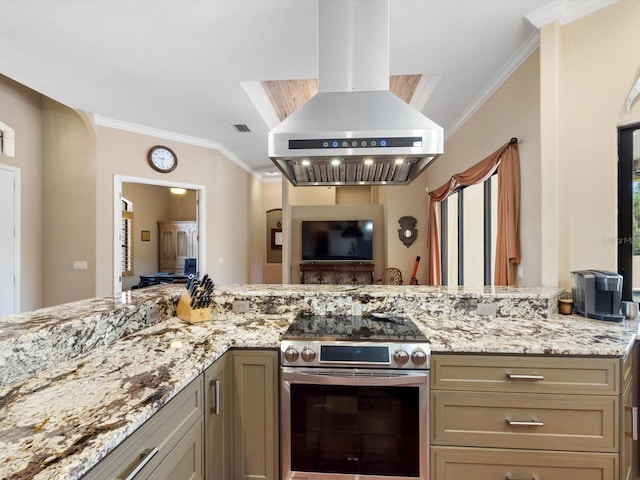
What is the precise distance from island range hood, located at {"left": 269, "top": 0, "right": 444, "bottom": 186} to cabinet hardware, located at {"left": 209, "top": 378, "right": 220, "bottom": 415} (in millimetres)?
1136

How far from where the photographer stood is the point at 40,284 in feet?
12.5

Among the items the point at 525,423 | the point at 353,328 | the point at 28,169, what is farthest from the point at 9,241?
the point at 525,423

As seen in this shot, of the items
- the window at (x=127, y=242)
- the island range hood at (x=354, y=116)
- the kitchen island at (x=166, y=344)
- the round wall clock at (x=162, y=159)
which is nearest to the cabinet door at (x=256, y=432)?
the kitchen island at (x=166, y=344)

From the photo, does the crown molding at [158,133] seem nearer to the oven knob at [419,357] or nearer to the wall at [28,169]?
the wall at [28,169]

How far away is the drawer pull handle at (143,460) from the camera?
0.76 meters

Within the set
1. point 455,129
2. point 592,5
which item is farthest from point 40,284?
point 592,5

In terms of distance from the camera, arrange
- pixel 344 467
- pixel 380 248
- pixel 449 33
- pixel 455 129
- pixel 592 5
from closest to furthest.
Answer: pixel 344 467 → pixel 592 5 → pixel 449 33 → pixel 455 129 → pixel 380 248

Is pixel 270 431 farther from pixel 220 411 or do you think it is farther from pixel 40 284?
pixel 40 284

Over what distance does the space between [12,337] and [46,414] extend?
40 centimetres

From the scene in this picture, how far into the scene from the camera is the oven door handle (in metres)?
1.32

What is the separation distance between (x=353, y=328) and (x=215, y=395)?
0.74 m

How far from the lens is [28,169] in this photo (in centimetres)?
362

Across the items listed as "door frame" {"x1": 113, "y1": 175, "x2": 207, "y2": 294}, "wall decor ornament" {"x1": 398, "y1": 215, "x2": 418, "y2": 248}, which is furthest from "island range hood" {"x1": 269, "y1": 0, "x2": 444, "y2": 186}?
"wall decor ornament" {"x1": 398, "y1": 215, "x2": 418, "y2": 248}

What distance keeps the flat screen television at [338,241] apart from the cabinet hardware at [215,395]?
4.52 metres
